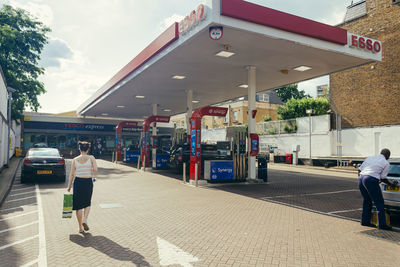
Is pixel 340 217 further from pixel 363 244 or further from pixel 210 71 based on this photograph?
pixel 210 71

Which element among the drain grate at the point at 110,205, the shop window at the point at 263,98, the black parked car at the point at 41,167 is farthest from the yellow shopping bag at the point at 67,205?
the shop window at the point at 263,98

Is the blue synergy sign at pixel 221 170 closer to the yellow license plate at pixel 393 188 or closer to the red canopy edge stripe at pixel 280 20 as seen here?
the red canopy edge stripe at pixel 280 20

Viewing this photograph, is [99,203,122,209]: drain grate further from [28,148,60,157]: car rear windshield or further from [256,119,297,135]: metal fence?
[256,119,297,135]: metal fence

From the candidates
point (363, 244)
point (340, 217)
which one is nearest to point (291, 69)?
point (340, 217)

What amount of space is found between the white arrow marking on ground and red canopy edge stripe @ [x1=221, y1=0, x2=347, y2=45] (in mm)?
6993

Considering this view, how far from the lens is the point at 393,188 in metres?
6.47

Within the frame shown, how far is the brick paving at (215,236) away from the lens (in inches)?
179

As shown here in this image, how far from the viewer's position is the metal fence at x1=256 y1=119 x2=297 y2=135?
96.7ft

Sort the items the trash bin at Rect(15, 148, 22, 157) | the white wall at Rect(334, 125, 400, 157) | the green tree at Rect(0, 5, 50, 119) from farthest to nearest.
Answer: the trash bin at Rect(15, 148, 22, 157), the green tree at Rect(0, 5, 50, 119), the white wall at Rect(334, 125, 400, 157)

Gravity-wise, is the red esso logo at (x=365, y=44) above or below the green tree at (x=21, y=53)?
below

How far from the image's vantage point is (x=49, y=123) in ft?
119

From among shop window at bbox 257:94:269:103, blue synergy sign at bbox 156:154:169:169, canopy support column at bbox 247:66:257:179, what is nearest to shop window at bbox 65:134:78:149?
A: blue synergy sign at bbox 156:154:169:169

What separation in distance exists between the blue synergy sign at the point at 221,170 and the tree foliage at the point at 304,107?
20101mm

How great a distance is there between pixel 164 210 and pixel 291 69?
10.4 metres
